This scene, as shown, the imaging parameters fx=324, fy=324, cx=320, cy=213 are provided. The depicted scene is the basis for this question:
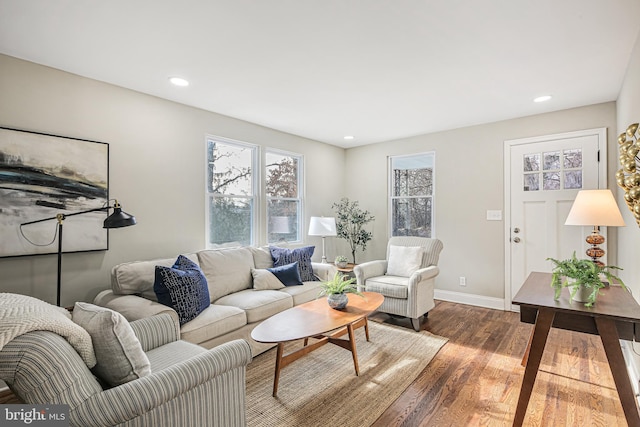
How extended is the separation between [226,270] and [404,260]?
6.80 feet

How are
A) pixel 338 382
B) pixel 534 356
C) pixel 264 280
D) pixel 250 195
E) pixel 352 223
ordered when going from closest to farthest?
pixel 534 356 < pixel 338 382 < pixel 264 280 < pixel 250 195 < pixel 352 223

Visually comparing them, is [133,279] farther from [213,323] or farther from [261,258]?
[261,258]

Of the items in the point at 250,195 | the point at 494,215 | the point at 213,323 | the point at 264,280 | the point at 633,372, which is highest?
the point at 250,195

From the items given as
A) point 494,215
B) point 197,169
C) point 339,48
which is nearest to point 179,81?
point 197,169

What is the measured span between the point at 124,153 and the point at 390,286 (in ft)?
9.82

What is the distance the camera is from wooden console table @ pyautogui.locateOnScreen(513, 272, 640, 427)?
5.37ft

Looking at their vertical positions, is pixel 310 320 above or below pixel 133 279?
below

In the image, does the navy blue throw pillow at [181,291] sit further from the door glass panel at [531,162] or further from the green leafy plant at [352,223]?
the door glass panel at [531,162]

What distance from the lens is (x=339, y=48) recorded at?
7.71ft

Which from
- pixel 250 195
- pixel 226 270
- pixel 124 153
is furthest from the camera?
pixel 250 195

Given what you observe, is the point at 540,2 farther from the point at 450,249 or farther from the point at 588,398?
the point at 450,249

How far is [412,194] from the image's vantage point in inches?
199

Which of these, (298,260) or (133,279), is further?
(298,260)

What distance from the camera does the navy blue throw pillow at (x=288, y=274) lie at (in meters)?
3.52
